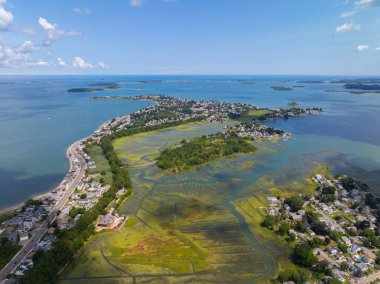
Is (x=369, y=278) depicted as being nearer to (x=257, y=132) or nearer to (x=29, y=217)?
(x=29, y=217)

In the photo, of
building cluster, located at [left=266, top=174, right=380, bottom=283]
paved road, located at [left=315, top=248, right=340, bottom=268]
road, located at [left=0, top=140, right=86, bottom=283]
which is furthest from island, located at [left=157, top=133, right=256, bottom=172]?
paved road, located at [left=315, top=248, right=340, bottom=268]

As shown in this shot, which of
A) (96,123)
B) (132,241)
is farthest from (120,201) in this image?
(96,123)

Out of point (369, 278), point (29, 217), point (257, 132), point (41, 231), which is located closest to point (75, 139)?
point (29, 217)

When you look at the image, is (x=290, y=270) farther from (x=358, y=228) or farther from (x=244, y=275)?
(x=358, y=228)

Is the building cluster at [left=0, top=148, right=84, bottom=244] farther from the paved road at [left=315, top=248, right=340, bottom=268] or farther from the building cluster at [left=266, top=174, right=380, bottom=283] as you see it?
the paved road at [left=315, top=248, right=340, bottom=268]

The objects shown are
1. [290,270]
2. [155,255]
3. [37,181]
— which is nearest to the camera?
[290,270]
